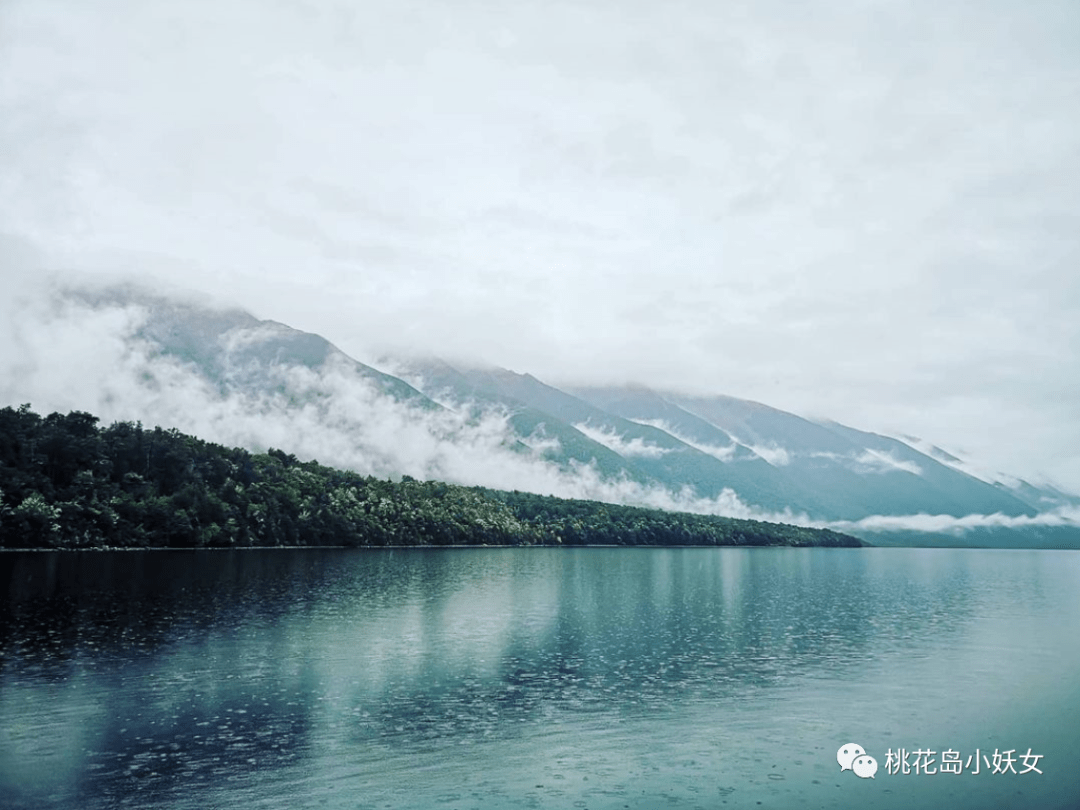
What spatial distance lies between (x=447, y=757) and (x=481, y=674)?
23931 millimetres

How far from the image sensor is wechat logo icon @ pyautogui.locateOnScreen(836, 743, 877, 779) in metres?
44.5

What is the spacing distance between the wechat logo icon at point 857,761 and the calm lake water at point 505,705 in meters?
0.93

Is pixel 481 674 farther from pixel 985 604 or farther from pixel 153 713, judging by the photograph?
pixel 985 604

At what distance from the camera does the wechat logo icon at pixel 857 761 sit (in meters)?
44.5

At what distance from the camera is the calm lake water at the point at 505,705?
132 feet

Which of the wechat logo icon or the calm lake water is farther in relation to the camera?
the wechat logo icon

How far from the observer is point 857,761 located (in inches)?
1811

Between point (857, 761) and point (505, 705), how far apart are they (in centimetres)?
2362

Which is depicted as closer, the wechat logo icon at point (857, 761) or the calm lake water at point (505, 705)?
the calm lake water at point (505, 705)

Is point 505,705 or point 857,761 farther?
point 505,705

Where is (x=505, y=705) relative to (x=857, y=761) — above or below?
above

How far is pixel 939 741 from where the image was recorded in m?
51.3

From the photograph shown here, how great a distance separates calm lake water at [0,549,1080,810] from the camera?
1586 inches

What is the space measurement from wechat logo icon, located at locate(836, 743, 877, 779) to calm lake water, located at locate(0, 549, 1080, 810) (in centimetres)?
93
